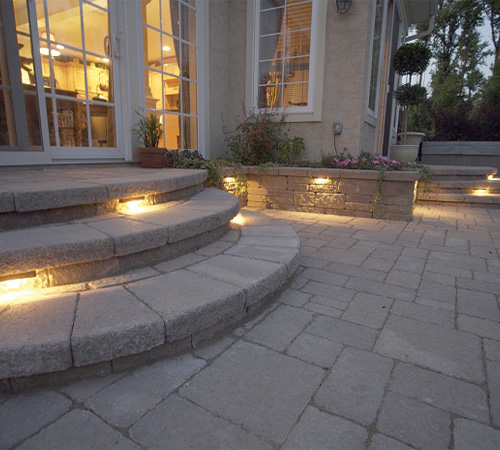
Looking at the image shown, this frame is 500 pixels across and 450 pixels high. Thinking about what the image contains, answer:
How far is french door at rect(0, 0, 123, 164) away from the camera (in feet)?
9.68

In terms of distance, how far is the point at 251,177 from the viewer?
487cm

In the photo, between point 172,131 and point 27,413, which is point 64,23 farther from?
point 27,413

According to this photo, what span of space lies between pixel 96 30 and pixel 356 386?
4.28 metres

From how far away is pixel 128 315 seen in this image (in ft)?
4.50

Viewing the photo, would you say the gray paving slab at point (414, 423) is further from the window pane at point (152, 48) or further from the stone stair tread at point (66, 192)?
the window pane at point (152, 48)

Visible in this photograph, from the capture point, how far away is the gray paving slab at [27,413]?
3.39 ft

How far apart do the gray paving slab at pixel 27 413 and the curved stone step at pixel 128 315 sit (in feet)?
0.22

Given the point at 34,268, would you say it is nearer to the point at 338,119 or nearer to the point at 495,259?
the point at 495,259

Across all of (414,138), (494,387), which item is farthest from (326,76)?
(494,387)

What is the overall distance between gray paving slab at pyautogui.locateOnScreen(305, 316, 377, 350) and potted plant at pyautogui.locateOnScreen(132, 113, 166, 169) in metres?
2.85

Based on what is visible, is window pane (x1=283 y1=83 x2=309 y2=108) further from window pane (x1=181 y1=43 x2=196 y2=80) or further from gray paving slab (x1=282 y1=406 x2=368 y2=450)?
gray paving slab (x1=282 y1=406 x2=368 y2=450)

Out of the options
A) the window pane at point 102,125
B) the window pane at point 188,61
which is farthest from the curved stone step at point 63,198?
the window pane at point 188,61

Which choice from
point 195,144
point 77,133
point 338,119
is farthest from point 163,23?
point 338,119

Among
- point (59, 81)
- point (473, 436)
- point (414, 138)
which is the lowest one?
point (473, 436)
